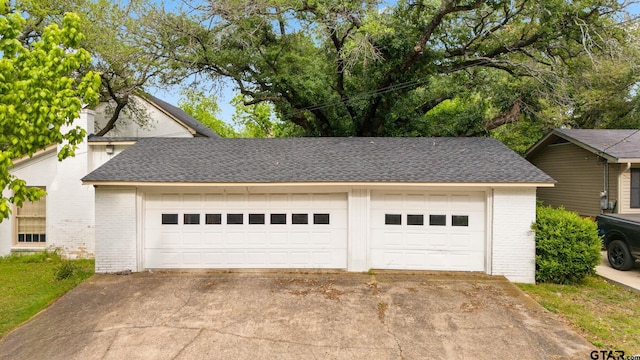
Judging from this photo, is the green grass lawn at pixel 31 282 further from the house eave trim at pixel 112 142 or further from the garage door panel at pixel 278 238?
the garage door panel at pixel 278 238

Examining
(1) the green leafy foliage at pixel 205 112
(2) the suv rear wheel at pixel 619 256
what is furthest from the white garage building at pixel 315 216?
(1) the green leafy foliage at pixel 205 112

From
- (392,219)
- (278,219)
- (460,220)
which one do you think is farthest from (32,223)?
(460,220)

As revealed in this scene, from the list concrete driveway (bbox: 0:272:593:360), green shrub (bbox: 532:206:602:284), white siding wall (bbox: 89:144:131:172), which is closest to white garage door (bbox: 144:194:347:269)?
concrete driveway (bbox: 0:272:593:360)

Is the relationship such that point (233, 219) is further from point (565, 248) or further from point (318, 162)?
point (565, 248)

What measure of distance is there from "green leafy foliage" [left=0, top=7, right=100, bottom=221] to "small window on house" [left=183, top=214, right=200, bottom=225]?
4.08m

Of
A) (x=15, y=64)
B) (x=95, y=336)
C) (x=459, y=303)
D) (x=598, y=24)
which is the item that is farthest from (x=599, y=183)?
(x=15, y=64)

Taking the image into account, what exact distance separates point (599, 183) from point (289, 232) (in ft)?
38.9

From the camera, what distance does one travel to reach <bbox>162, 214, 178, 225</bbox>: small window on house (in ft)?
30.3

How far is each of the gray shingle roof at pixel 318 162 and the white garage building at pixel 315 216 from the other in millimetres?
56

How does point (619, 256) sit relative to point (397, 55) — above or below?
below

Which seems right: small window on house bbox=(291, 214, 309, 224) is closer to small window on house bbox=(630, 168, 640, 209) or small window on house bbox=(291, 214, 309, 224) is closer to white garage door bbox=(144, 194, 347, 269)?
white garage door bbox=(144, 194, 347, 269)

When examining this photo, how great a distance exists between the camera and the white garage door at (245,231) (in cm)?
922

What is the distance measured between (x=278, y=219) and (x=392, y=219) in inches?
122

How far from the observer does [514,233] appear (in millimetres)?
8625
